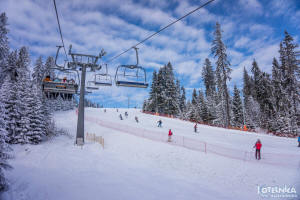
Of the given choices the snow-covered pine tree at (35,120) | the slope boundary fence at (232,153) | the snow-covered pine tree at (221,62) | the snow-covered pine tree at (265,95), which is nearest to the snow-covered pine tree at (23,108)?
the snow-covered pine tree at (35,120)

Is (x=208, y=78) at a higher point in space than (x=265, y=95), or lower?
higher

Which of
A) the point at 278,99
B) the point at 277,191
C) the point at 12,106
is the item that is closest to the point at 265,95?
the point at 278,99

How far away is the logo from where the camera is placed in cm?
834

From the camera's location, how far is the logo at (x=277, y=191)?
8336 millimetres

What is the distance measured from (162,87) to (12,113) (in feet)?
130

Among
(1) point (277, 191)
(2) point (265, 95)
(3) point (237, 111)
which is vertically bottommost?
(1) point (277, 191)

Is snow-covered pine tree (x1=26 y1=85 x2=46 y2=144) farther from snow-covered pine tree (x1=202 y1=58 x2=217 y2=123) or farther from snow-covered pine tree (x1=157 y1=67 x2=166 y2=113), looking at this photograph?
snow-covered pine tree (x1=202 y1=58 x2=217 y2=123)

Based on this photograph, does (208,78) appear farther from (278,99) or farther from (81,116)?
(81,116)

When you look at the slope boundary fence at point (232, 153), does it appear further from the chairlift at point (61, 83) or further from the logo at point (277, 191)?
the chairlift at point (61, 83)

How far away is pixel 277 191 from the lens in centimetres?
888

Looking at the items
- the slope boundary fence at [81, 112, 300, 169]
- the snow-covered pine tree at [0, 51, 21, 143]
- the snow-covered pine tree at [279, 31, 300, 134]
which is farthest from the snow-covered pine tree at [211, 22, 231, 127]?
the snow-covered pine tree at [0, 51, 21, 143]

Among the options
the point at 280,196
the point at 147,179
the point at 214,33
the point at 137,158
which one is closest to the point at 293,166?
the point at 280,196

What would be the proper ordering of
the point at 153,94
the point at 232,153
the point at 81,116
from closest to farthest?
the point at 232,153
the point at 81,116
the point at 153,94

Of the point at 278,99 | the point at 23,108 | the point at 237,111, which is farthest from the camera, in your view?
the point at 237,111
